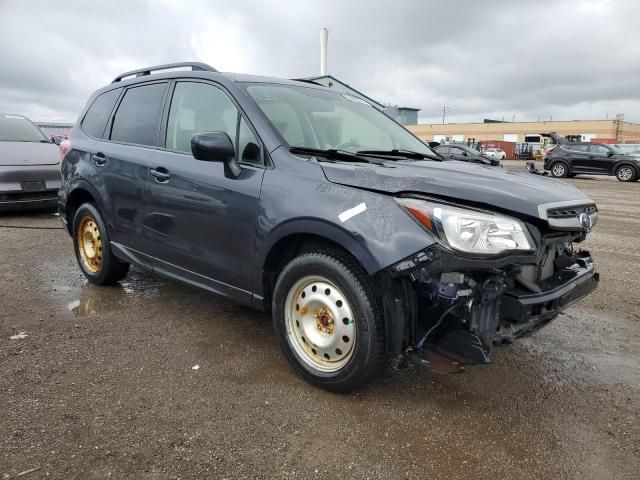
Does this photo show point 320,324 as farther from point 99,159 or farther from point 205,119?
point 99,159

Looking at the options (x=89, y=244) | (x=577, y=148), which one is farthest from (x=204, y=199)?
(x=577, y=148)

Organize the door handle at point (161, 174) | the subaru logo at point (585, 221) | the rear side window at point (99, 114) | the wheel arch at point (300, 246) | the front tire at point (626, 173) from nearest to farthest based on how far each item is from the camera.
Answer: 1. the wheel arch at point (300, 246)
2. the subaru logo at point (585, 221)
3. the door handle at point (161, 174)
4. the rear side window at point (99, 114)
5. the front tire at point (626, 173)

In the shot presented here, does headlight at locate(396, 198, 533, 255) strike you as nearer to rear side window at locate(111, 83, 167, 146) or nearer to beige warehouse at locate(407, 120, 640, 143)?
rear side window at locate(111, 83, 167, 146)

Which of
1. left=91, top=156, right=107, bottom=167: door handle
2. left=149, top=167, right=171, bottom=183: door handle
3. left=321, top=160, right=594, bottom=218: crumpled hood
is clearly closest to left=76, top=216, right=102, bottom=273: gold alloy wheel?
left=91, top=156, right=107, bottom=167: door handle

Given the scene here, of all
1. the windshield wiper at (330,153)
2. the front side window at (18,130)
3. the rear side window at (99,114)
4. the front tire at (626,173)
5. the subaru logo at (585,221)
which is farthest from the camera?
the front tire at (626,173)

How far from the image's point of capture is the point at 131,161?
3.88 meters

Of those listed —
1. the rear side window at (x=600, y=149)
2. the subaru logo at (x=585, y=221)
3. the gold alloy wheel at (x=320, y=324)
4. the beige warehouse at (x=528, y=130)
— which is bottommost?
the gold alloy wheel at (x=320, y=324)

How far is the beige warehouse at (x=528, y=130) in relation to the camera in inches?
2662

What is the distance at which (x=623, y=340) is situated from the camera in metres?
3.72

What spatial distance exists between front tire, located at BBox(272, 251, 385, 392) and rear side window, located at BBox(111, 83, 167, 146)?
1806 mm

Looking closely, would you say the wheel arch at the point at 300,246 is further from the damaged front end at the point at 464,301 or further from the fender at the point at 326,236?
the damaged front end at the point at 464,301

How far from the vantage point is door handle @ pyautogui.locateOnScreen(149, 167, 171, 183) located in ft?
11.6

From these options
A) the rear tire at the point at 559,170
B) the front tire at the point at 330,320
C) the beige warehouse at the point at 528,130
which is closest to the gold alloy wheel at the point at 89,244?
the front tire at the point at 330,320

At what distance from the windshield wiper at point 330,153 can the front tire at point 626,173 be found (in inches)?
828
